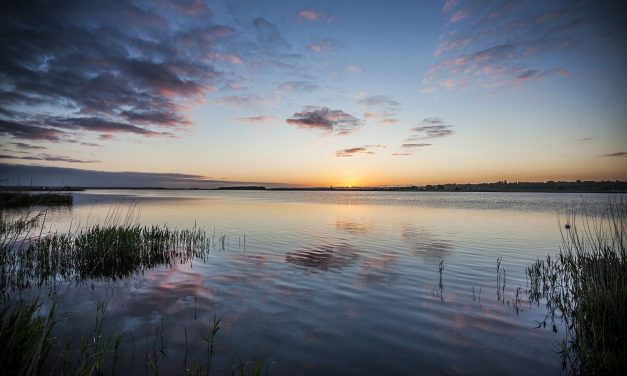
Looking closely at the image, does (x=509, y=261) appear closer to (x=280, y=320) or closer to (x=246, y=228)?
(x=280, y=320)

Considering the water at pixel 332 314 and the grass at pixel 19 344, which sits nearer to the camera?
the grass at pixel 19 344

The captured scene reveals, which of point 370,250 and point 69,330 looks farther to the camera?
point 370,250

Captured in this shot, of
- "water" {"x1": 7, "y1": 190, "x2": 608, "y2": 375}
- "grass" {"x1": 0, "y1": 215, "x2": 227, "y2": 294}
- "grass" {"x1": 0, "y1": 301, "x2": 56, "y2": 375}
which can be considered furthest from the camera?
"grass" {"x1": 0, "y1": 215, "x2": 227, "y2": 294}

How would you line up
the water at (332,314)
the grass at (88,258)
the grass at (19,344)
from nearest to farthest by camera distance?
1. the grass at (19,344)
2. the water at (332,314)
3. the grass at (88,258)

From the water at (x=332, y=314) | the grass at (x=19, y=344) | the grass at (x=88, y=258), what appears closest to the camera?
the grass at (x=19, y=344)

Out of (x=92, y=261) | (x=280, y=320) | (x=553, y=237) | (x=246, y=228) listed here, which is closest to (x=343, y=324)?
(x=280, y=320)

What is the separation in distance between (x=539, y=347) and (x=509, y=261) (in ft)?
40.3

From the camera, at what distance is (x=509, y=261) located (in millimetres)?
19859

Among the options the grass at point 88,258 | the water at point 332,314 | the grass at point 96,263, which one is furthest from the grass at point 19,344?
the grass at point 88,258

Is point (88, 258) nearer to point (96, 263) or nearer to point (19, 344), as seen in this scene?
point (96, 263)

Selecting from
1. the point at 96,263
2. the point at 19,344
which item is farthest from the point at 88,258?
the point at 19,344

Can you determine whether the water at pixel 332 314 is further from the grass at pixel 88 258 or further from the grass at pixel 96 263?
the grass at pixel 88 258

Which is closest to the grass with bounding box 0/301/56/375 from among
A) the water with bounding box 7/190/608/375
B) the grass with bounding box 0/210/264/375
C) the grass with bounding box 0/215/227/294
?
the grass with bounding box 0/210/264/375

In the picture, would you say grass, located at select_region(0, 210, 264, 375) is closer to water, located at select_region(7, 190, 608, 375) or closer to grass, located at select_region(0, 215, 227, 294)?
grass, located at select_region(0, 215, 227, 294)
